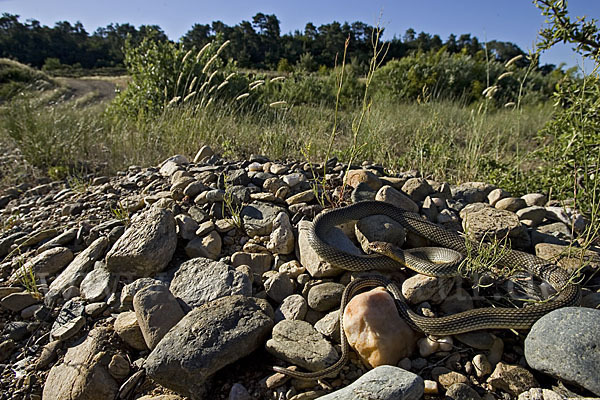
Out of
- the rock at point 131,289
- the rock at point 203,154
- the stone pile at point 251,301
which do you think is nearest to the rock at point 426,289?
the stone pile at point 251,301

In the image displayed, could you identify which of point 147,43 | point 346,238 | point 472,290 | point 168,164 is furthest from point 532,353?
point 147,43

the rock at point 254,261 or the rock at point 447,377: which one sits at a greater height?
the rock at point 254,261

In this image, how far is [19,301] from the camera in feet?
10.6

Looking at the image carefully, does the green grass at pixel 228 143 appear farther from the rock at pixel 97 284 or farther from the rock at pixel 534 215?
the rock at pixel 97 284

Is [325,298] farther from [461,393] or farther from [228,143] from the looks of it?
[228,143]

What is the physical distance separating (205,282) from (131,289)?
1.93 feet

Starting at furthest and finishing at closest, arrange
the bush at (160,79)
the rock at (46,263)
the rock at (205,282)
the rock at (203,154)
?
the bush at (160,79)
the rock at (203,154)
the rock at (46,263)
the rock at (205,282)

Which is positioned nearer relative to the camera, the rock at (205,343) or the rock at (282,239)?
the rock at (205,343)

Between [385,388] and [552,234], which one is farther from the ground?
[552,234]

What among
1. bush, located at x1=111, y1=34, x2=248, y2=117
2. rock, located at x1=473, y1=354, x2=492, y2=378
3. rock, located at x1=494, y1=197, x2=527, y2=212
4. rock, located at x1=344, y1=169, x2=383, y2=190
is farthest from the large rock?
bush, located at x1=111, y1=34, x2=248, y2=117

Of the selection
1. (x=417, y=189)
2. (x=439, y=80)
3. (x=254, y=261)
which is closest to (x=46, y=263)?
(x=254, y=261)

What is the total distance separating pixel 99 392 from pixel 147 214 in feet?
5.33

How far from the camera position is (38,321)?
3105 mm

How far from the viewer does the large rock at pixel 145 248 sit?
325cm
